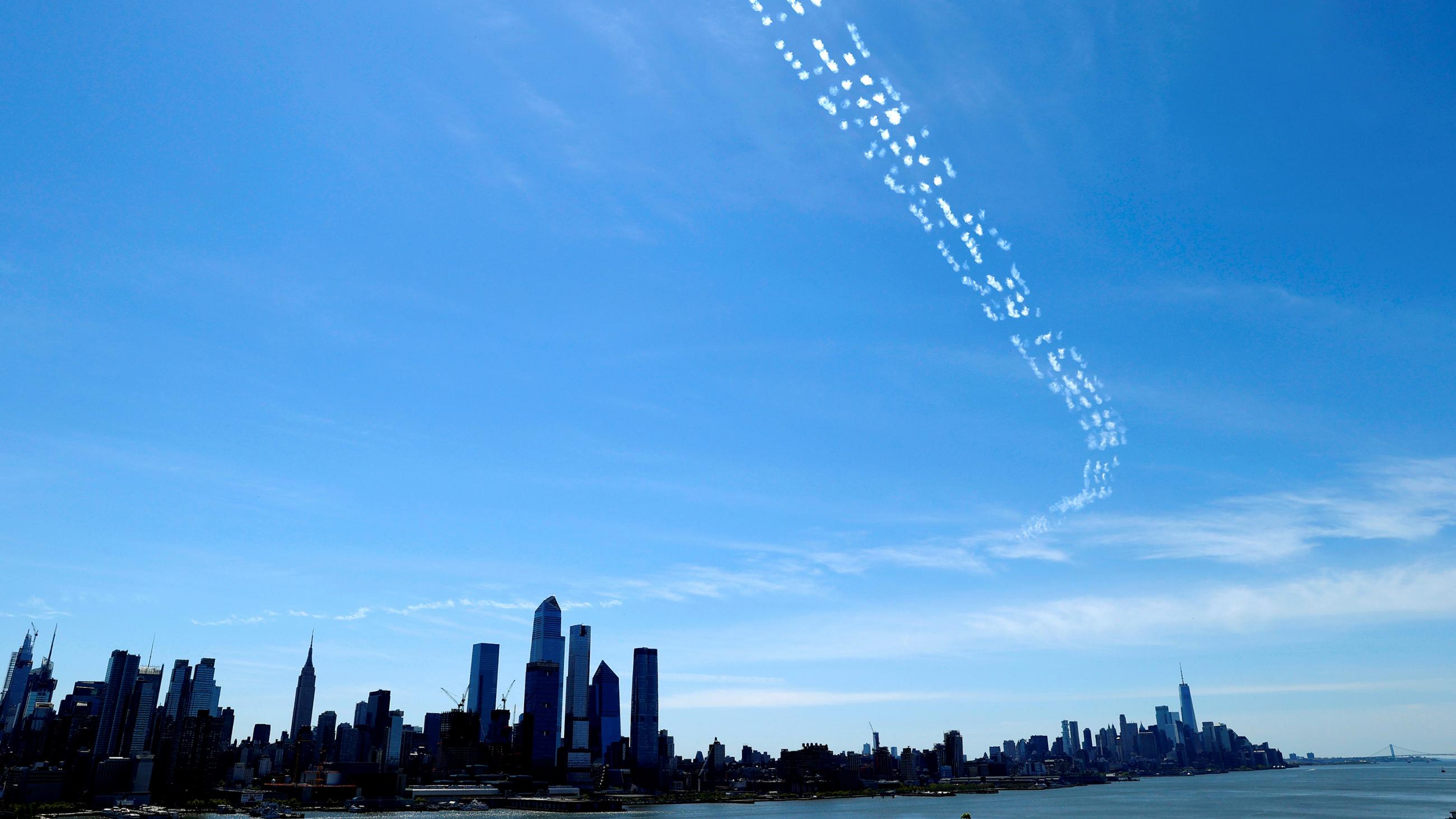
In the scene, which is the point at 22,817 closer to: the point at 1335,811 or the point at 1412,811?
the point at 1335,811

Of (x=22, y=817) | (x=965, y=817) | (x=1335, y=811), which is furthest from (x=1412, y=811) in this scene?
(x=22, y=817)

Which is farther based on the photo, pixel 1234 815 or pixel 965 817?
pixel 1234 815

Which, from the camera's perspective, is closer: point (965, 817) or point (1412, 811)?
point (965, 817)

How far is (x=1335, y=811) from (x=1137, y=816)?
43.2m

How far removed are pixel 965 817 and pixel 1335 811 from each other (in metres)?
124

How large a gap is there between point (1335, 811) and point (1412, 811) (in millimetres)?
14933

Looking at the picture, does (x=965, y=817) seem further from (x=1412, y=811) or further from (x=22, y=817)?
(x=22, y=817)

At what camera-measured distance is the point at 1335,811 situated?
7544 inches

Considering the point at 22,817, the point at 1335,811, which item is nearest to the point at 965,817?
the point at 1335,811

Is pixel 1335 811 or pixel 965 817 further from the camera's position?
pixel 1335 811

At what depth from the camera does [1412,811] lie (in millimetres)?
188250

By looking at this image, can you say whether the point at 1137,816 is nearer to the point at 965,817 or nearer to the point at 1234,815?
the point at 1234,815

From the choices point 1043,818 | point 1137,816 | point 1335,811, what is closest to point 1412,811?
point 1335,811

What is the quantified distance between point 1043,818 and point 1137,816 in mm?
20234
